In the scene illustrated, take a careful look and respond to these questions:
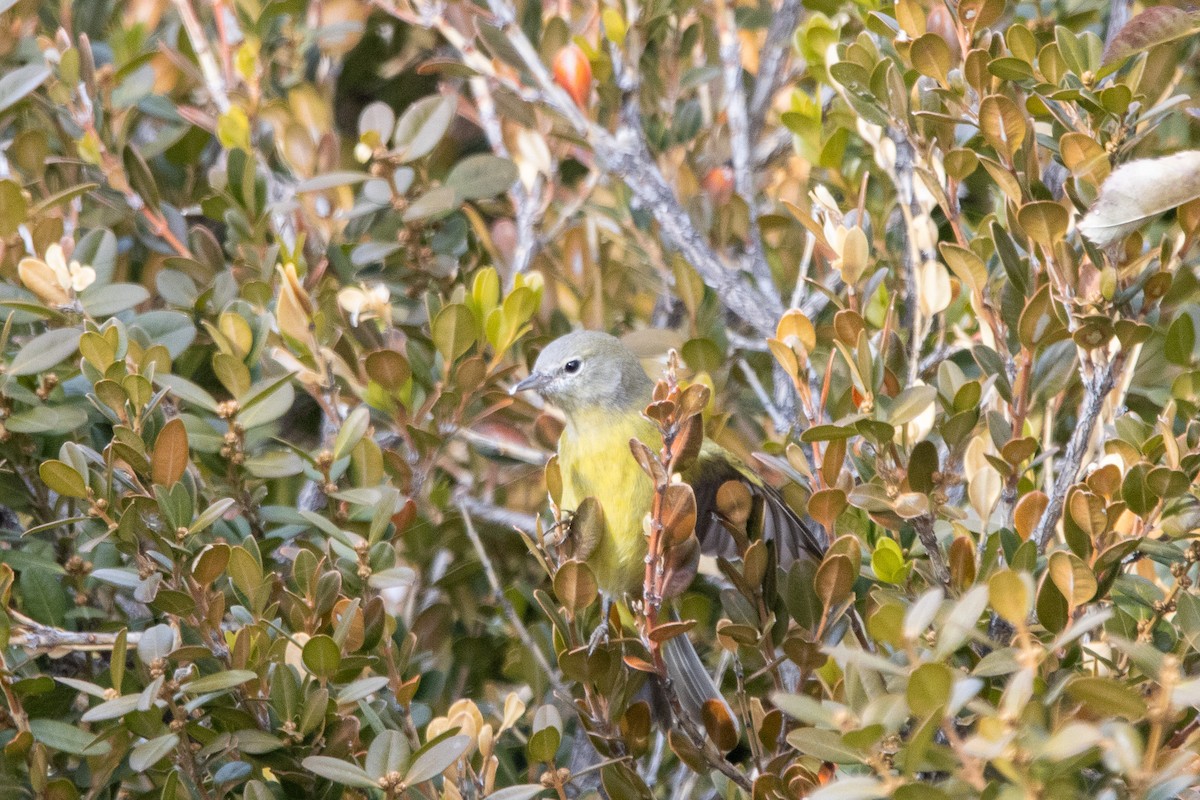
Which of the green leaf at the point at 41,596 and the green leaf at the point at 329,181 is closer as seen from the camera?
the green leaf at the point at 41,596

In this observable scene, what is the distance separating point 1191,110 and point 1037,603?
100 cm

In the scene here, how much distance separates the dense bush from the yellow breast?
0.57 ft

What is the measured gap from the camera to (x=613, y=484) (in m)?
3.41

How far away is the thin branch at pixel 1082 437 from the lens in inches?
89.7

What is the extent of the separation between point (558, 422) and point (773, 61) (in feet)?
4.80

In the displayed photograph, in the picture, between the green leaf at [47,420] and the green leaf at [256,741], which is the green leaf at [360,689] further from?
the green leaf at [47,420]

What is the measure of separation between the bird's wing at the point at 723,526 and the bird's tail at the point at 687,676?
1.00ft

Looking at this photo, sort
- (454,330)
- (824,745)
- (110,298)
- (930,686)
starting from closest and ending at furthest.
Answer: (930,686)
(824,745)
(110,298)
(454,330)

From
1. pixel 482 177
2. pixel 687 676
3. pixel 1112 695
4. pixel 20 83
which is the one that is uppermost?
pixel 20 83

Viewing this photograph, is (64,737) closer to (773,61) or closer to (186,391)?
(186,391)

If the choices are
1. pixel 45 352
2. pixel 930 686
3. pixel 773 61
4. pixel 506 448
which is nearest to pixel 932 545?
pixel 930 686

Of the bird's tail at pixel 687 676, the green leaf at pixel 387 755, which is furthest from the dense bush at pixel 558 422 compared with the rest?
the bird's tail at pixel 687 676

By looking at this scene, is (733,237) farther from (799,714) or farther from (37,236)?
(799,714)

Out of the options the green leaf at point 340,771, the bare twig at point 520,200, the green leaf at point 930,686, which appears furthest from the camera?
the bare twig at point 520,200
